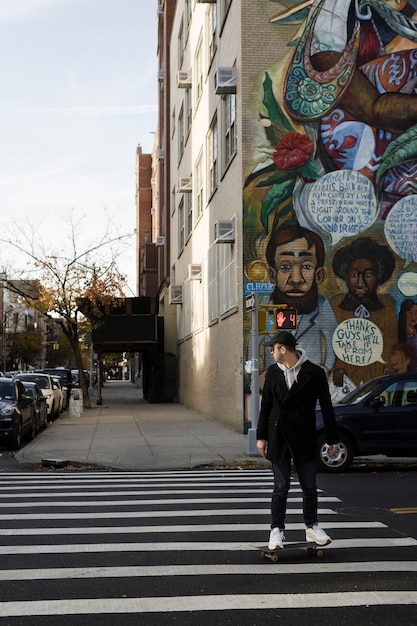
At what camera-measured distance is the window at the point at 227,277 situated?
75.1ft

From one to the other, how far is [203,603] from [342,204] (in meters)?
16.9

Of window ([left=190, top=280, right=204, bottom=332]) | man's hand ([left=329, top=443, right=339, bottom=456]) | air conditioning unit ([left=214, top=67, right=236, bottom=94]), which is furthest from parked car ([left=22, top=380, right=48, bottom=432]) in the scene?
man's hand ([left=329, top=443, right=339, bottom=456])

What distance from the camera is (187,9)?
36812 mm

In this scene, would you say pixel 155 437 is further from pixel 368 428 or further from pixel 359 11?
pixel 359 11

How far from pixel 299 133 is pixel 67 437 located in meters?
9.74

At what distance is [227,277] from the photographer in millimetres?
24359

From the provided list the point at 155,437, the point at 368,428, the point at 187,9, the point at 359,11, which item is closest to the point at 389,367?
the point at 155,437

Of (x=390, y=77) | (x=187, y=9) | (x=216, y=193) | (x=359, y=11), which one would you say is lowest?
(x=216, y=193)

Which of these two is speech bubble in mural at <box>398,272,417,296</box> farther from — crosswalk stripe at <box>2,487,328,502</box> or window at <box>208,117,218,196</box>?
crosswalk stripe at <box>2,487,328,502</box>

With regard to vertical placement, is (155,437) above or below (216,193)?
below

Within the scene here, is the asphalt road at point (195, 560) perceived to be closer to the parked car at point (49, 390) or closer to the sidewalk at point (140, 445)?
the sidewalk at point (140, 445)

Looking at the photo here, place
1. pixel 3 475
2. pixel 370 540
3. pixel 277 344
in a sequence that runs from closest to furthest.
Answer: pixel 277 344
pixel 370 540
pixel 3 475

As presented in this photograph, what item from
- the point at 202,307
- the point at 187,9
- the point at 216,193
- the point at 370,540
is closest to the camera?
the point at 370,540

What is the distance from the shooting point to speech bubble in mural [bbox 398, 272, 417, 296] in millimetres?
21516
